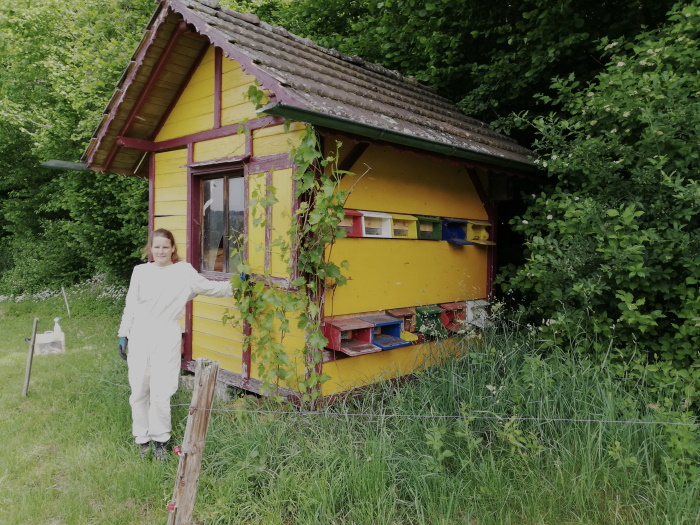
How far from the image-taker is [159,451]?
3.97 m

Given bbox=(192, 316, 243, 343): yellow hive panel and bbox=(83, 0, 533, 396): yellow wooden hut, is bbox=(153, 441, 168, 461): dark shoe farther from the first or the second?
bbox=(192, 316, 243, 343): yellow hive panel

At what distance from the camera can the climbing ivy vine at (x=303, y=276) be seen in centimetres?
383

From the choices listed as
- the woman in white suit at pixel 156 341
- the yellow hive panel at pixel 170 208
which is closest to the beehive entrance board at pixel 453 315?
the woman in white suit at pixel 156 341

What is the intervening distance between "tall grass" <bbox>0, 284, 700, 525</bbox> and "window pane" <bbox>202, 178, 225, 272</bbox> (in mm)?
1763

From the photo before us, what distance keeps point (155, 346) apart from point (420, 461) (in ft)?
7.81

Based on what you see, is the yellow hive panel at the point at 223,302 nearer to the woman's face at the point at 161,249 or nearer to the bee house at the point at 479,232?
the woman's face at the point at 161,249

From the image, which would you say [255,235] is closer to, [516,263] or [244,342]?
[244,342]

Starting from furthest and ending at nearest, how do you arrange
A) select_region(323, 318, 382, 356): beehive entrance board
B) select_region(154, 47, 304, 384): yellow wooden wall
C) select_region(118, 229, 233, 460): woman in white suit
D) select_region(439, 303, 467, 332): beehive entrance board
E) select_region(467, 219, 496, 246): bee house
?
select_region(467, 219, 496, 246): bee house < select_region(439, 303, 467, 332): beehive entrance board < select_region(154, 47, 304, 384): yellow wooden wall < select_region(323, 318, 382, 356): beehive entrance board < select_region(118, 229, 233, 460): woman in white suit

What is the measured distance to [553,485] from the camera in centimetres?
302

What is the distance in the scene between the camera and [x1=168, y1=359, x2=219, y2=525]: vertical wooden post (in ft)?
8.67

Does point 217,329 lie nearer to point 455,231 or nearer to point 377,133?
point 377,133

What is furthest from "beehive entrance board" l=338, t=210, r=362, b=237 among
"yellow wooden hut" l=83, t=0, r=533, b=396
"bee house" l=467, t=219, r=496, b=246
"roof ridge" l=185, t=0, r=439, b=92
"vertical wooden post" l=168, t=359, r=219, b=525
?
"roof ridge" l=185, t=0, r=439, b=92

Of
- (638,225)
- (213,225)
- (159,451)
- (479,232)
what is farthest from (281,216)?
(638,225)

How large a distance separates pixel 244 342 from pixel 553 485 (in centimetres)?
293
